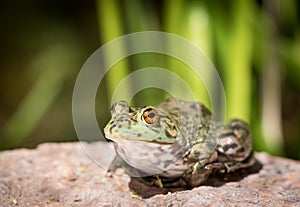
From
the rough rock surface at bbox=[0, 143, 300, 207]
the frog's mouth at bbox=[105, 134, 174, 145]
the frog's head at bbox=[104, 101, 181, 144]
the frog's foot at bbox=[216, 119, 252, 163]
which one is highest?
the frog's head at bbox=[104, 101, 181, 144]

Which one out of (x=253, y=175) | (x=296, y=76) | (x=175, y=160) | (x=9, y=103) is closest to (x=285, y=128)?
(x=296, y=76)

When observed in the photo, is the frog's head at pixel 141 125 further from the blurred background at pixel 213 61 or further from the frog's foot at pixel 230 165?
the blurred background at pixel 213 61

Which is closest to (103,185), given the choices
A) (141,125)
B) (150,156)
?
(150,156)

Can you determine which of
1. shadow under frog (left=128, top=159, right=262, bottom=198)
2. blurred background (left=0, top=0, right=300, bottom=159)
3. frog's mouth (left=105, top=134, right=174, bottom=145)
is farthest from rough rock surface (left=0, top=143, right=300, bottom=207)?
blurred background (left=0, top=0, right=300, bottom=159)

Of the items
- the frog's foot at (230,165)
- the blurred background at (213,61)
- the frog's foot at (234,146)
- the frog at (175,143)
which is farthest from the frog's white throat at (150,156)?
the blurred background at (213,61)

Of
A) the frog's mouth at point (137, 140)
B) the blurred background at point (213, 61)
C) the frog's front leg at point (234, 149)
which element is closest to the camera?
the frog's mouth at point (137, 140)

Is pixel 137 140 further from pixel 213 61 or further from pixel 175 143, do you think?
pixel 213 61

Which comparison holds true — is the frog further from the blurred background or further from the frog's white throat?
the blurred background
